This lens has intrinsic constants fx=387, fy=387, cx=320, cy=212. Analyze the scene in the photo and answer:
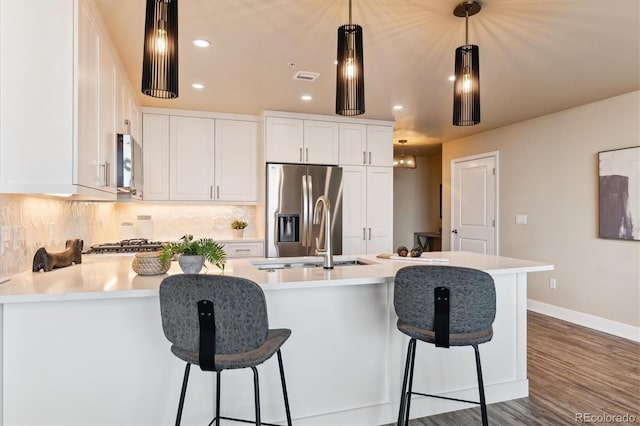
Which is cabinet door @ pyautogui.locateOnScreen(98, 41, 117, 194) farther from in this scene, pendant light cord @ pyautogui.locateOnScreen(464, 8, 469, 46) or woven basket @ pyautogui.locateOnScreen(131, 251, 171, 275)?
pendant light cord @ pyautogui.locateOnScreen(464, 8, 469, 46)

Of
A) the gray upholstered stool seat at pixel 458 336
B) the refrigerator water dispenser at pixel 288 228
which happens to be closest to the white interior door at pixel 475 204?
the refrigerator water dispenser at pixel 288 228

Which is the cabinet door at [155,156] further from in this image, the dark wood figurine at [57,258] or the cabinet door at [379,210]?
the cabinet door at [379,210]

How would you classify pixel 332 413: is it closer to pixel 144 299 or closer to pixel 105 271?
pixel 144 299

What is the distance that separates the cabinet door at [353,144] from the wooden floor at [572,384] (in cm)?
270

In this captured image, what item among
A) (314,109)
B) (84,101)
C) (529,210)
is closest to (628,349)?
(529,210)

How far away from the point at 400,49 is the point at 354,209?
2.38 meters

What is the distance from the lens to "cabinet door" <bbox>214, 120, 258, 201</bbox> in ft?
15.3

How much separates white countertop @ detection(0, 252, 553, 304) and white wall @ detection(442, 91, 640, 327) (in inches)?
86.3

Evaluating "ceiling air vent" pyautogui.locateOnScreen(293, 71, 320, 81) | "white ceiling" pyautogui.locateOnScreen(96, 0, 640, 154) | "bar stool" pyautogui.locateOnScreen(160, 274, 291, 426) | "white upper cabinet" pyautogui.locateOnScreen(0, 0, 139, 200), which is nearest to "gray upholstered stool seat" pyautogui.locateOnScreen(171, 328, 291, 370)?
"bar stool" pyautogui.locateOnScreen(160, 274, 291, 426)

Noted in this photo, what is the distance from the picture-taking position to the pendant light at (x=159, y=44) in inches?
65.4

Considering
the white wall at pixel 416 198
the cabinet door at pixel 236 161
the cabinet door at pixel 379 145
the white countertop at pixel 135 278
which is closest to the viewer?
the white countertop at pixel 135 278

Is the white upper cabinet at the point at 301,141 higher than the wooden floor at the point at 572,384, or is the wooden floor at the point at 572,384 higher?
Result: the white upper cabinet at the point at 301,141

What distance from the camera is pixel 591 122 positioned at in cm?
414

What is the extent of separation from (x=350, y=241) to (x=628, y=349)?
2.90 metres
